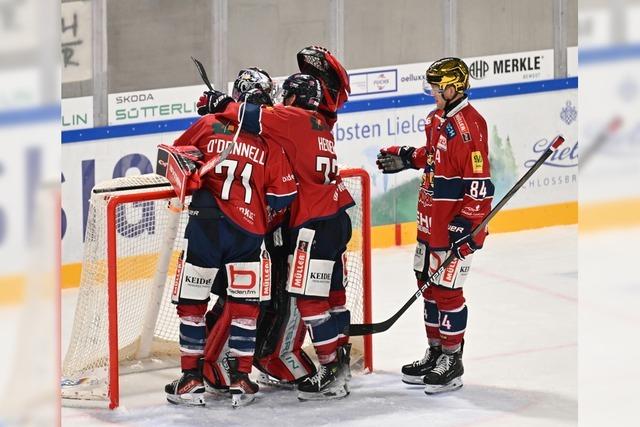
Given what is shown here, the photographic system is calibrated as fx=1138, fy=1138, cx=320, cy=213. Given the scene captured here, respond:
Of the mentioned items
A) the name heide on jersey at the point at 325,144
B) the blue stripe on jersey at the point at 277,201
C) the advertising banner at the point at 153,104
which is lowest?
the blue stripe on jersey at the point at 277,201

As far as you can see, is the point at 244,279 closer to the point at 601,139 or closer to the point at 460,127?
the point at 460,127

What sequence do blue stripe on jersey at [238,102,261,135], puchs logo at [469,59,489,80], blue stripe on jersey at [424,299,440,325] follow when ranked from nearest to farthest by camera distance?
blue stripe on jersey at [238,102,261,135] < blue stripe on jersey at [424,299,440,325] < puchs logo at [469,59,489,80]

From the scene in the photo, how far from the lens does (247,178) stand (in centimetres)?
400

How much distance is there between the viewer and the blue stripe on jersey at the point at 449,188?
4.20 metres

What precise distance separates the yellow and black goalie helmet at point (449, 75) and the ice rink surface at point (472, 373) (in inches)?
46.5

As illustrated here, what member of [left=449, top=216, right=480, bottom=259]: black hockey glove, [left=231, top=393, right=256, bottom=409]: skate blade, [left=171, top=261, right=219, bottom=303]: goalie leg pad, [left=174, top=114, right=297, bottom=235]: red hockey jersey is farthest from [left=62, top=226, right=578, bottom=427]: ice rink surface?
[left=174, top=114, right=297, bottom=235]: red hockey jersey

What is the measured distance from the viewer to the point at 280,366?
4.38m

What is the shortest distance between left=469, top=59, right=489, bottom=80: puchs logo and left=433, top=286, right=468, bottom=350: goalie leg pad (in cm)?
328

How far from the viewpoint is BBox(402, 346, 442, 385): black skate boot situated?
4.57 metres

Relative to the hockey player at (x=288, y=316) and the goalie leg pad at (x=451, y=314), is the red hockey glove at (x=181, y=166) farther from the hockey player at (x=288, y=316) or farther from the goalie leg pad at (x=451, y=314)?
the goalie leg pad at (x=451, y=314)

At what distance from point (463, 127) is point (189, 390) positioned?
4.53ft

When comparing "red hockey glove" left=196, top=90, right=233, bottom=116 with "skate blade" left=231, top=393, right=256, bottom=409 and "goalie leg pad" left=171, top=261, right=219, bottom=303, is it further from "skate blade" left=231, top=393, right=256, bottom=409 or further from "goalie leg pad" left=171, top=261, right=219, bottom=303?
"skate blade" left=231, top=393, right=256, bottom=409

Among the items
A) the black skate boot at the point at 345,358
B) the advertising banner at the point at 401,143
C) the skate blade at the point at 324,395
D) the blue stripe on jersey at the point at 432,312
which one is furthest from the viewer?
the advertising banner at the point at 401,143

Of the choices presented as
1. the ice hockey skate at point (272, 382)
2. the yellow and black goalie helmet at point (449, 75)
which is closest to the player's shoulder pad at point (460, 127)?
the yellow and black goalie helmet at point (449, 75)
